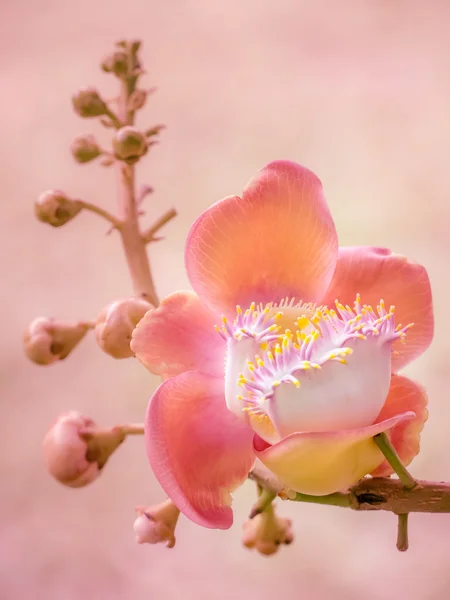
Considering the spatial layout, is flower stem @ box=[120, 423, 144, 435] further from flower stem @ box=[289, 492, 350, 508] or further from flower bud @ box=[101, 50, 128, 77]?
flower bud @ box=[101, 50, 128, 77]

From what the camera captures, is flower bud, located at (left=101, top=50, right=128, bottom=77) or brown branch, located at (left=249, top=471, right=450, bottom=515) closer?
brown branch, located at (left=249, top=471, right=450, bottom=515)

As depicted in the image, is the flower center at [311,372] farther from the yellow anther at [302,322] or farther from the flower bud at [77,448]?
the flower bud at [77,448]

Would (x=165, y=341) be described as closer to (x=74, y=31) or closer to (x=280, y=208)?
(x=280, y=208)

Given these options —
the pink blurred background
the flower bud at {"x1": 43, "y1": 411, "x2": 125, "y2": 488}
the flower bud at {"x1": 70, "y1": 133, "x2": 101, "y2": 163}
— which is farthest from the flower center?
the pink blurred background

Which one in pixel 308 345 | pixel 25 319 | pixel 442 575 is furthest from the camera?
pixel 25 319

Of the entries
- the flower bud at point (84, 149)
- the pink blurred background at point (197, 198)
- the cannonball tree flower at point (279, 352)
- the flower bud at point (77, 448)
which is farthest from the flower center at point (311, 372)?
the pink blurred background at point (197, 198)

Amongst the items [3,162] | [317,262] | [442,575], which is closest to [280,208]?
[317,262]

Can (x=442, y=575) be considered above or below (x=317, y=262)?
below
